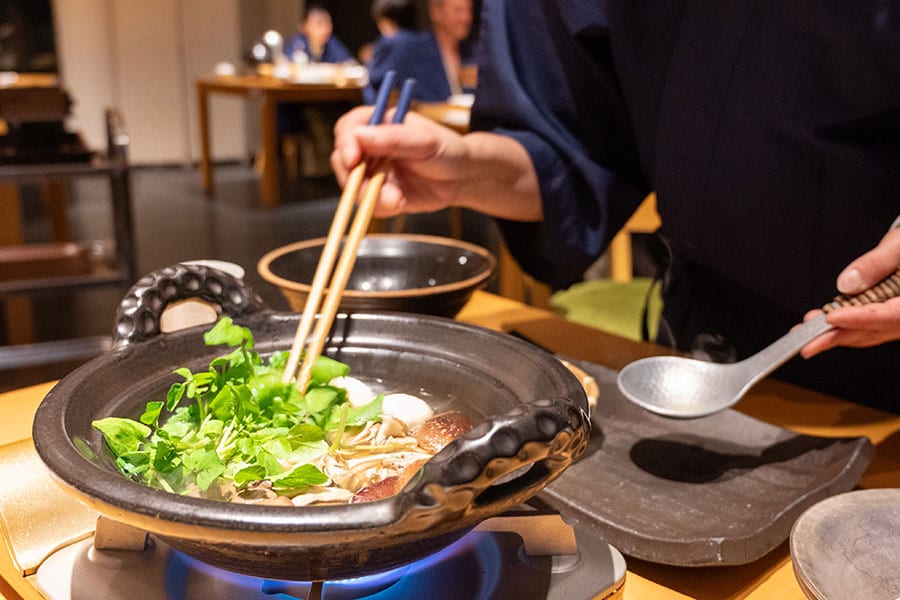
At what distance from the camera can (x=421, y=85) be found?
16.6 feet

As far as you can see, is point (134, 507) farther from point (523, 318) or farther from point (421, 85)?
point (421, 85)

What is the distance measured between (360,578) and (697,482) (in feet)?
1.25

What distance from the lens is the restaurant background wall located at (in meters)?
7.84

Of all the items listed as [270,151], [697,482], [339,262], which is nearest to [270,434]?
[339,262]

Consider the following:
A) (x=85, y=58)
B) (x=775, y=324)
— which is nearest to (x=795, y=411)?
(x=775, y=324)

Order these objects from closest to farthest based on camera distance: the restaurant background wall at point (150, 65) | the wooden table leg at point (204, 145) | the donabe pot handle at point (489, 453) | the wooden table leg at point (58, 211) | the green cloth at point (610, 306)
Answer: the donabe pot handle at point (489, 453) → the green cloth at point (610, 306) → the wooden table leg at point (58, 211) → the wooden table leg at point (204, 145) → the restaurant background wall at point (150, 65)

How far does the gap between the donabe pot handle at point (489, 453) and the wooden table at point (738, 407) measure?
28cm

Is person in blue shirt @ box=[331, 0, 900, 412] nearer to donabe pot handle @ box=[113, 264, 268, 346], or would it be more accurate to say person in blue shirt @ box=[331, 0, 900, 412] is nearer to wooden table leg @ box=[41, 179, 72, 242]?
donabe pot handle @ box=[113, 264, 268, 346]

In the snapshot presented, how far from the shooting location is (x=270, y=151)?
595 cm

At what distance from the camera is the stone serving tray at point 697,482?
2.17 ft

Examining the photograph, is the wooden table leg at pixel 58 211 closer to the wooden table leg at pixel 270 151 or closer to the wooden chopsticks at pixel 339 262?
the wooden table leg at pixel 270 151

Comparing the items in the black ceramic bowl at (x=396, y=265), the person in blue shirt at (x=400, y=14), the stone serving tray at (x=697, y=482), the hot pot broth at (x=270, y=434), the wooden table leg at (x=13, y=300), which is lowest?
the wooden table leg at (x=13, y=300)

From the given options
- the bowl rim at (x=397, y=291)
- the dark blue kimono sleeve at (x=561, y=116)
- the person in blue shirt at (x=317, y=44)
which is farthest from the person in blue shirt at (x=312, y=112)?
the bowl rim at (x=397, y=291)

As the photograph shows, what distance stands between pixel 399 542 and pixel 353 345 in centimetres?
31
